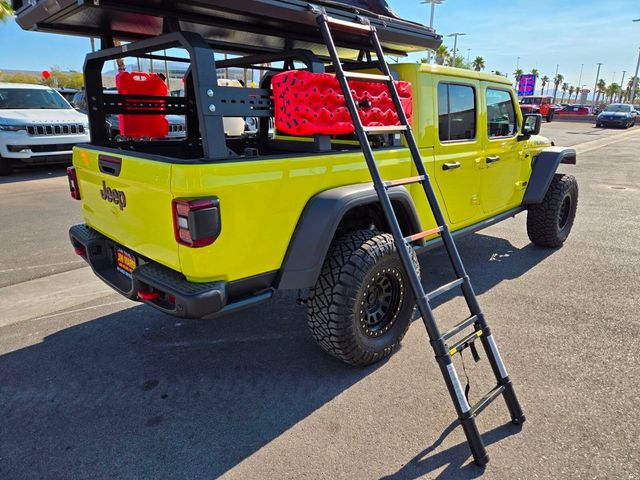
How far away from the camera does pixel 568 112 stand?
48.7 meters

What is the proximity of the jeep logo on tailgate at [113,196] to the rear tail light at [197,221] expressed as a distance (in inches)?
24.7

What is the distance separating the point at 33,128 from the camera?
9.27 m

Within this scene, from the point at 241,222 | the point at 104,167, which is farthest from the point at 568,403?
the point at 104,167

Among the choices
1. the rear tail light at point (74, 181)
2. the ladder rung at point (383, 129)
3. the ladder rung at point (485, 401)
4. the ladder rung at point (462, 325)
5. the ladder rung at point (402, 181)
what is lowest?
the ladder rung at point (485, 401)

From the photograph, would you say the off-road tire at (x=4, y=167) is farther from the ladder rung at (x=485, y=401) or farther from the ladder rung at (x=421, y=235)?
the ladder rung at (x=485, y=401)

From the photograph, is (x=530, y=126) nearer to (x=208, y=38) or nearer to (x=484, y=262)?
(x=484, y=262)

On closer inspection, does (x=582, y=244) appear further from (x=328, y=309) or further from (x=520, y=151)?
(x=328, y=309)

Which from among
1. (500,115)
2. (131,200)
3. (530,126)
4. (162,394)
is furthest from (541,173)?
(162,394)

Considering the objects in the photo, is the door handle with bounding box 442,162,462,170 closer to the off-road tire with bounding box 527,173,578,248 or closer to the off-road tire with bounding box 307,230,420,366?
the off-road tire with bounding box 307,230,420,366

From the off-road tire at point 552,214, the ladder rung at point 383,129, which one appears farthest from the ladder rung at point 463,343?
the off-road tire at point 552,214

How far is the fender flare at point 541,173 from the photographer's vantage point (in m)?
4.83

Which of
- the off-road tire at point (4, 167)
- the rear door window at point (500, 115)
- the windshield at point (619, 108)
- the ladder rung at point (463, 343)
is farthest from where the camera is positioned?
the windshield at point (619, 108)

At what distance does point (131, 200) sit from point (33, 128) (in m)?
8.43

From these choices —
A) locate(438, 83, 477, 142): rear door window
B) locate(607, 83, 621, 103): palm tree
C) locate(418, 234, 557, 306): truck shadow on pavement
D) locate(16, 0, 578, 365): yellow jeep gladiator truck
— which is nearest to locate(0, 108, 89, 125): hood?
locate(16, 0, 578, 365): yellow jeep gladiator truck
